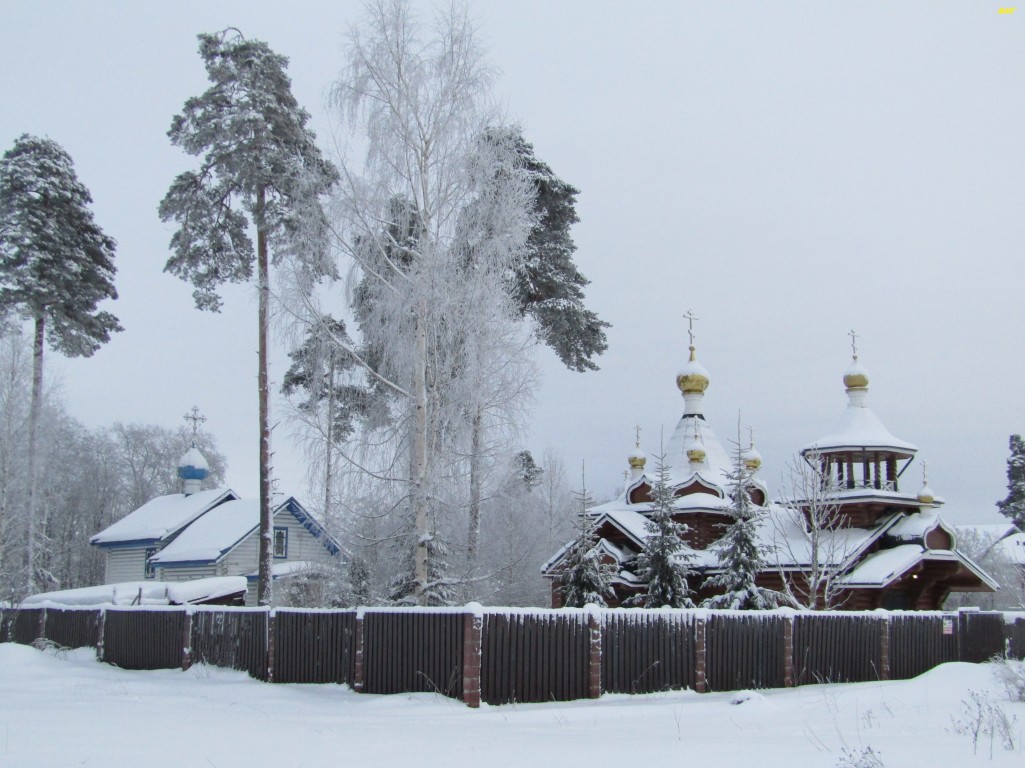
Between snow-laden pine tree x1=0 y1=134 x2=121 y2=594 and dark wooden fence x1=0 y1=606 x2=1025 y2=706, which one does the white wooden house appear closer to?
snow-laden pine tree x1=0 y1=134 x2=121 y2=594

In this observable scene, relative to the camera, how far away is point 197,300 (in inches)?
972

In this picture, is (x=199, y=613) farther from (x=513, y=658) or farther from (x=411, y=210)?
(x=411, y=210)

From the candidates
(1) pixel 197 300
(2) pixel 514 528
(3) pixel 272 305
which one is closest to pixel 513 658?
(3) pixel 272 305

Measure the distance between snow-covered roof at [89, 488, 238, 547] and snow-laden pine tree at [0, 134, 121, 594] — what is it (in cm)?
563

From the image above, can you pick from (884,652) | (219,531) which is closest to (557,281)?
(884,652)

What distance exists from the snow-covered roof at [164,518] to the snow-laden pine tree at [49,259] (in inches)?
222

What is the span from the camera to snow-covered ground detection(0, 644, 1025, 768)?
898cm

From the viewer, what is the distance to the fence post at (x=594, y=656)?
14242 mm

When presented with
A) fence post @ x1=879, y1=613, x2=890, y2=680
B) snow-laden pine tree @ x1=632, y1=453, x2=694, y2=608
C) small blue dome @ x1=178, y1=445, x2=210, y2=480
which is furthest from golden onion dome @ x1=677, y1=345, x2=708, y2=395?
small blue dome @ x1=178, y1=445, x2=210, y2=480

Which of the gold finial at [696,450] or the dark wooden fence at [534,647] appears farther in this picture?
the gold finial at [696,450]

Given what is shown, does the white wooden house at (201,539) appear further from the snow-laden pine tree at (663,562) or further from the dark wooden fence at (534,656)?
the dark wooden fence at (534,656)

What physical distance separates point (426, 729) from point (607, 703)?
3.86 m

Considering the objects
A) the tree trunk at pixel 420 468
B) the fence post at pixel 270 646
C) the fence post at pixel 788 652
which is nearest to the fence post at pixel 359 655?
the tree trunk at pixel 420 468

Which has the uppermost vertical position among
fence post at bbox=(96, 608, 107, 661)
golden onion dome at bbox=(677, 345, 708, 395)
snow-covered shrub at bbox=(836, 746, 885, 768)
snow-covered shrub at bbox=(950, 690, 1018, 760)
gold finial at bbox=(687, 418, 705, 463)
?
golden onion dome at bbox=(677, 345, 708, 395)
